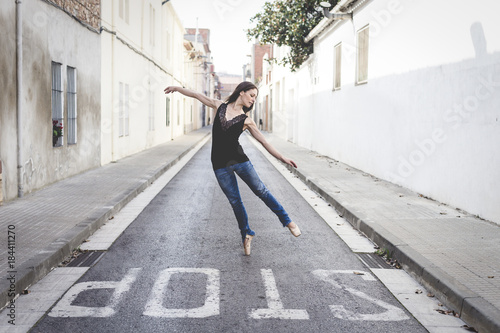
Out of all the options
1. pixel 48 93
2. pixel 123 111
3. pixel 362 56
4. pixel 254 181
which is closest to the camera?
pixel 254 181

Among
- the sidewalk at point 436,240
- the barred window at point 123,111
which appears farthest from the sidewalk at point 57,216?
the barred window at point 123,111

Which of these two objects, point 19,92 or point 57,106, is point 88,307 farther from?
point 57,106

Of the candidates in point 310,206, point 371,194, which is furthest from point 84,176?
point 371,194

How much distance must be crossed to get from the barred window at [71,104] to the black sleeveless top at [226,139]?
7.08 m

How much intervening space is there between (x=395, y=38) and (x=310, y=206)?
4.49 meters

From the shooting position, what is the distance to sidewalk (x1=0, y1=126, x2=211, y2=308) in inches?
187

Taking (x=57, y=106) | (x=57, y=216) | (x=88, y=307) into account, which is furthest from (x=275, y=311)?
(x=57, y=106)

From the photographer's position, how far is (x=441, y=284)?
14.4ft

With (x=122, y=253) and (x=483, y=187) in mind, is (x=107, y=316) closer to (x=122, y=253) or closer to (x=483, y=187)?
(x=122, y=253)

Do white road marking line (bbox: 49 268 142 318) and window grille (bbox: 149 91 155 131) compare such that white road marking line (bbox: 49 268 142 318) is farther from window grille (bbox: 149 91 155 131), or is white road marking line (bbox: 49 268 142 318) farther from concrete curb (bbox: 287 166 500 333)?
window grille (bbox: 149 91 155 131)

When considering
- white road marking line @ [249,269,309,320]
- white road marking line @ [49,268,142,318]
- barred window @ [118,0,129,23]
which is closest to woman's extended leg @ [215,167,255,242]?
white road marking line @ [49,268,142,318]

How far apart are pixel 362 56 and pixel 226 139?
9.85 m

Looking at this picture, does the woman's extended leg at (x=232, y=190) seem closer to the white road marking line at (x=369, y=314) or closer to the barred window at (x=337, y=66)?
the white road marking line at (x=369, y=314)

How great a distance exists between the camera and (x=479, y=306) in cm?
381
